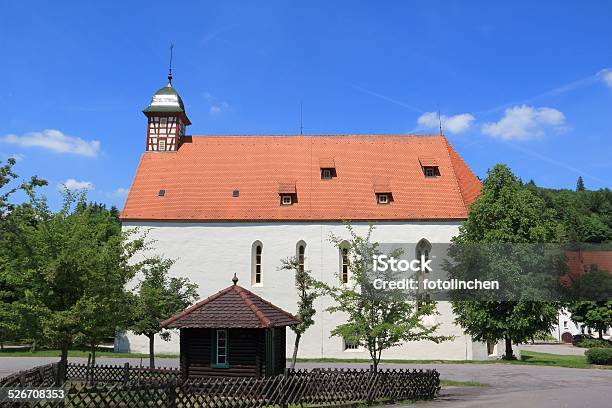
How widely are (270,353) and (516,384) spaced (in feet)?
37.5

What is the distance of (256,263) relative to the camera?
38.6m

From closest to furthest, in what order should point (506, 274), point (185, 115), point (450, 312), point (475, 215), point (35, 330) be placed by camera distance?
point (35, 330)
point (506, 274)
point (475, 215)
point (450, 312)
point (185, 115)

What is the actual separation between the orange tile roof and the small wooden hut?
61.1 feet

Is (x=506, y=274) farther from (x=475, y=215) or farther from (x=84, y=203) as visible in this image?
(x=84, y=203)

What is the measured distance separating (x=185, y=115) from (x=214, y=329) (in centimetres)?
2843

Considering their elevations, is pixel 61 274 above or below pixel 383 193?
below

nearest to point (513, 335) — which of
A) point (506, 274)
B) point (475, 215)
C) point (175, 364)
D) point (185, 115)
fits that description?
point (506, 274)

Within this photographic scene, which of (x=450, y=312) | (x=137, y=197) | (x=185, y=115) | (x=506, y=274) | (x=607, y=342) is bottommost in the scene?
(x=607, y=342)

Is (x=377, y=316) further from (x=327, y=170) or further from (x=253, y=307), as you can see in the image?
(x=327, y=170)

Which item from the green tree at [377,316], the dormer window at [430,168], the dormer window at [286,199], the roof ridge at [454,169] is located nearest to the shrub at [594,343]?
the roof ridge at [454,169]

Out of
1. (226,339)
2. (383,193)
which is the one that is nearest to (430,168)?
(383,193)

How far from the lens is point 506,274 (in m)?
31.2

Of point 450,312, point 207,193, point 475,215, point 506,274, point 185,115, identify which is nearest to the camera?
point 506,274

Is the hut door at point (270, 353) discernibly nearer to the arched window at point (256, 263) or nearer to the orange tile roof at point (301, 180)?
the arched window at point (256, 263)
